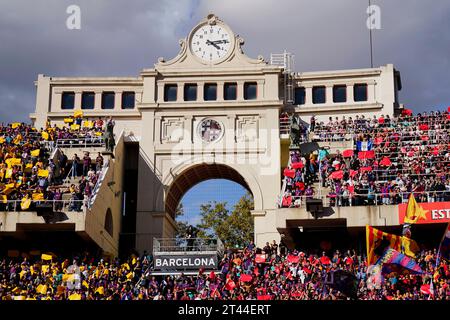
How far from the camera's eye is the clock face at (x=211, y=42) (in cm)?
5206

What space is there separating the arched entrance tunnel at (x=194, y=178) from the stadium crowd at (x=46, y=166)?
5395mm

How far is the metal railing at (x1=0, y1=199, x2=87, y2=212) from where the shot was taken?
42469mm

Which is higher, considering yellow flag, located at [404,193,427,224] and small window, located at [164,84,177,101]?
small window, located at [164,84,177,101]

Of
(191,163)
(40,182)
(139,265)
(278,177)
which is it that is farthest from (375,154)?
(40,182)

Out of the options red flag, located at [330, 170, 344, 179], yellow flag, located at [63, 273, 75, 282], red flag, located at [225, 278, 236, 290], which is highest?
red flag, located at [330, 170, 344, 179]

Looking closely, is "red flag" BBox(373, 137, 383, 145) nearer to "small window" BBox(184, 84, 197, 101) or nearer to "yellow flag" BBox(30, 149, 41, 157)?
"small window" BBox(184, 84, 197, 101)

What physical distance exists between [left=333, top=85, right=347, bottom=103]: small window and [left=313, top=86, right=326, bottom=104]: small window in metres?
0.71

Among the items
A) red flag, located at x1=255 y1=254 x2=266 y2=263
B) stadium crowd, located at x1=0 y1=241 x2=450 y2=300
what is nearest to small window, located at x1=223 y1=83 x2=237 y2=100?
stadium crowd, located at x1=0 y1=241 x2=450 y2=300

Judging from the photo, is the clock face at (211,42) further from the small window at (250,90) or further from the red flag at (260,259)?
the red flag at (260,259)

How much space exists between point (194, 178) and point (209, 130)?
3.96 meters

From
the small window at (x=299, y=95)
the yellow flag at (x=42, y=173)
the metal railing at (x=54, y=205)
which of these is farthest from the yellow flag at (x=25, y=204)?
the small window at (x=299, y=95)

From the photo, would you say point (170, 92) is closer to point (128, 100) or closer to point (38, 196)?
point (128, 100)

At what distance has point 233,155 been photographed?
49.8 m

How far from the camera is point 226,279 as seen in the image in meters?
40.1
